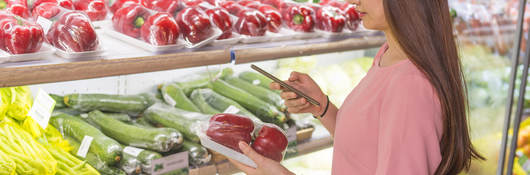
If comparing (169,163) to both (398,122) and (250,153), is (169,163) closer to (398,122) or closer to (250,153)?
(250,153)

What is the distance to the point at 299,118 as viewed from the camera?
2.51 m

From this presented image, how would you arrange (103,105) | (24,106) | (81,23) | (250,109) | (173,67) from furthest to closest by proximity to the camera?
1. (250,109)
2. (103,105)
3. (24,106)
4. (173,67)
5. (81,23)

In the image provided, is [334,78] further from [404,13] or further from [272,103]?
[404,13]

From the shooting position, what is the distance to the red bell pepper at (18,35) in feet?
4.50

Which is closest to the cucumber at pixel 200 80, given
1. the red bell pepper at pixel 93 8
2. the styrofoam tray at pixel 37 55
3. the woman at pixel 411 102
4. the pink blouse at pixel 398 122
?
the red bell pepper at pixel 93 8

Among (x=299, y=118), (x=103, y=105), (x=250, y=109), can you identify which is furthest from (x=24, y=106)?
(x=299, y=118)

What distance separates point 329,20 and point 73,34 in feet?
3.64

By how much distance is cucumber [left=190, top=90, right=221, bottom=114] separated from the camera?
2.29 meters

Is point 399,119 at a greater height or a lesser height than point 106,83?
greater

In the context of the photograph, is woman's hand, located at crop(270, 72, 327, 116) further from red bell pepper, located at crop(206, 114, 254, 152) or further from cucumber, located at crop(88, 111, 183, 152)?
cucumber, located at crop(88, 111, 183, 152)

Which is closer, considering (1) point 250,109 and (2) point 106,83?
(2) point 106,83

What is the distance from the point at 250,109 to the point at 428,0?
130cm

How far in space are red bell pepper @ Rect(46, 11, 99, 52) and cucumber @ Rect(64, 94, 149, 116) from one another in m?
0.60

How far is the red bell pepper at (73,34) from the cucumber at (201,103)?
2.75 ft
